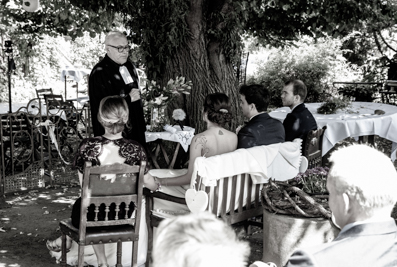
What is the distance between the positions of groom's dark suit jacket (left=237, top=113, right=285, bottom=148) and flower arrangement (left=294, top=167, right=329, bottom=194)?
422 millimetres

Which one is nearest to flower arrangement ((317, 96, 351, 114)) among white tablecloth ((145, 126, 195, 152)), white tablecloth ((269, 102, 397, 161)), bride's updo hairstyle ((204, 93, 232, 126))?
white tablecloth ((269, 102, 397, 161))

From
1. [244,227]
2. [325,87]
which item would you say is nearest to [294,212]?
[244,227]

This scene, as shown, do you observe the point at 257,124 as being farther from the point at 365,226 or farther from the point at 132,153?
the point at 365,226

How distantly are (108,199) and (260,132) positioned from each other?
5.14ft

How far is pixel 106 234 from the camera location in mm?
3670

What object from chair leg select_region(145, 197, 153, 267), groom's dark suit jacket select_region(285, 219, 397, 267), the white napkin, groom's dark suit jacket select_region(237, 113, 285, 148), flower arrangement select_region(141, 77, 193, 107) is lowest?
chair leg select_region(145, 197, 153, 267)

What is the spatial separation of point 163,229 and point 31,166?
6318 mm

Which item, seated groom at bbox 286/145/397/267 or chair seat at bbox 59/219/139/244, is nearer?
seated groom at bbox 286/145/397/267

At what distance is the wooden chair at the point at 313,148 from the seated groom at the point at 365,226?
340cm

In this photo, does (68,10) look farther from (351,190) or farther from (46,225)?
(351,190)

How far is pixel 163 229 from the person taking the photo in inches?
56.9

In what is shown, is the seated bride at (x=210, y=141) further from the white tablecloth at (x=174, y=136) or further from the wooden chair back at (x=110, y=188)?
the white tablecloth at (x=174, y=136)

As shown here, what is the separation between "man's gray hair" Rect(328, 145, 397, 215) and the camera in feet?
6.07

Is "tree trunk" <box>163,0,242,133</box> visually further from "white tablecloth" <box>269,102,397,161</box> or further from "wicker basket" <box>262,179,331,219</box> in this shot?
"wicker basket" <box>262,179,331,219</box>
